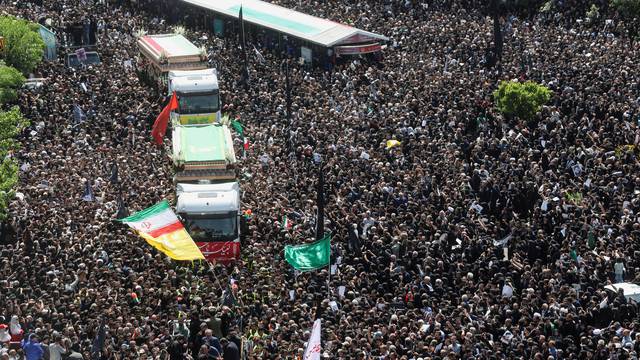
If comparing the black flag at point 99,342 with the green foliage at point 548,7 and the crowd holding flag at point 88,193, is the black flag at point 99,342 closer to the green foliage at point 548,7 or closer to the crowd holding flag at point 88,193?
the crowd holding flag at point 88,193

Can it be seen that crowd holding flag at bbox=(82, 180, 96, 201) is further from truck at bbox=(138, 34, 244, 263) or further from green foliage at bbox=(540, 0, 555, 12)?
green foliage at bbox=(540, 0, 555, 12)

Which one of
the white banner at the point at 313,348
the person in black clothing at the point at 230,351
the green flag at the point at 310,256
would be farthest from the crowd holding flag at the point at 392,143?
the white banner at the point at 313,348

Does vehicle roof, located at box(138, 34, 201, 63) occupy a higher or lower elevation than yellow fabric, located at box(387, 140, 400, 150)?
higher

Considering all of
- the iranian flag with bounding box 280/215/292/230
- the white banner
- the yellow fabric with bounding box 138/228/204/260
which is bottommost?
the iranian flag with bounding box 280/215/292/230

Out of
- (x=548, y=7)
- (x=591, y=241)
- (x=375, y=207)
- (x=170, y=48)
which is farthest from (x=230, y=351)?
(x=548, y=7)

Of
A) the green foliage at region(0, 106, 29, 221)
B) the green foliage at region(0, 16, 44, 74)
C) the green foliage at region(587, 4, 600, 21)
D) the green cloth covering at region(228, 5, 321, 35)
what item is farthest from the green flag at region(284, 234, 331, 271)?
the green cloth covering at region(228, 5, 321, 35)

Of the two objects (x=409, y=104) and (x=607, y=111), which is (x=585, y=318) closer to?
(x=607, y=111)

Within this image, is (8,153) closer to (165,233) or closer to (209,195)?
(209,195)
